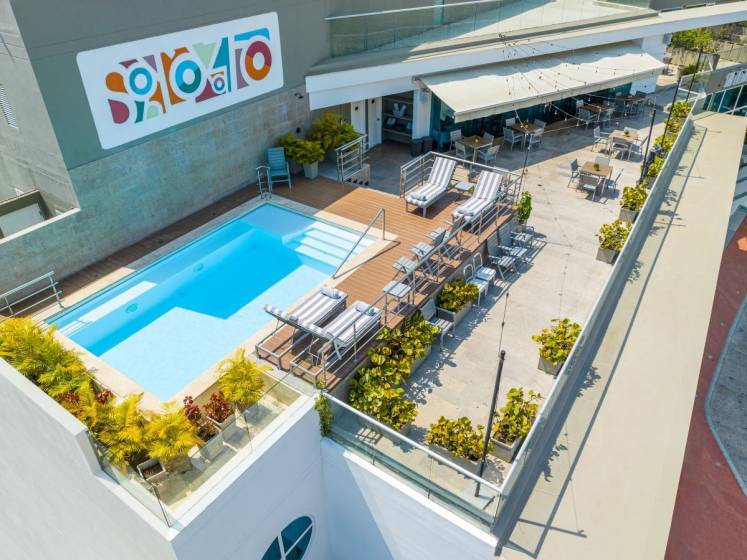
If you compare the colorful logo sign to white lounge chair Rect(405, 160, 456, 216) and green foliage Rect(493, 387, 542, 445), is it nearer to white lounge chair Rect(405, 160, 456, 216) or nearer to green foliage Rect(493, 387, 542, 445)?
white lounge chair Rect(405, 160, 456, 216)

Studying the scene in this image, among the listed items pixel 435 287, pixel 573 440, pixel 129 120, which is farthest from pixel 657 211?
pixel 129 120

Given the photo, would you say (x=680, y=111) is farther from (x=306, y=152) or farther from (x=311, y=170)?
(x=306, y=152)

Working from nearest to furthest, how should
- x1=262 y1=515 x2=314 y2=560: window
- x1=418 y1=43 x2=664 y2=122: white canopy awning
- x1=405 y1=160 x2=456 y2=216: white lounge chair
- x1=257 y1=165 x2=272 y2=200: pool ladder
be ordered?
x1=262 y1=515 x2=314 y2=560: window, x1=405 y1=160 x2=456 y2=216: white lounge chair, x1=257 y1=165 x2=272 y2=200: pool ladder, x1=418 y1=43 x2=664 y2=122: white canopy awning

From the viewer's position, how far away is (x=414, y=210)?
17172 millimetres

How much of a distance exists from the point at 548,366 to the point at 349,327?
14.9 ft

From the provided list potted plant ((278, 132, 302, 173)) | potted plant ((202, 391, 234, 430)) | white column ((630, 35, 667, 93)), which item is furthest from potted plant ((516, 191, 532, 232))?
white column ((630, 35, 667, 93))

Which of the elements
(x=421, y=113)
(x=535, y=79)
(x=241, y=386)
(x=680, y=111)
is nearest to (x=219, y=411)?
(x=241, y=386)

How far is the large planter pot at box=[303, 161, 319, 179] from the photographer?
1911 cm

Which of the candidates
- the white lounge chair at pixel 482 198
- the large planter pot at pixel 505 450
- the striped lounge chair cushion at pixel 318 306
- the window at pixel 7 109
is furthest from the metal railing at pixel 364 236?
the window at pixel 7 109

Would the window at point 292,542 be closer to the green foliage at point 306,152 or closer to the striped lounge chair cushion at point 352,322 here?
the striped lounge chair cushion at point 352,322

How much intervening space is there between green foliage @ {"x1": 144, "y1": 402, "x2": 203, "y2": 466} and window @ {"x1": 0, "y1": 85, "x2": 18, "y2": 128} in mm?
9698

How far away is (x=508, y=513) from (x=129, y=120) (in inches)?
513

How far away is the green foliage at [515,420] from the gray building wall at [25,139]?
38.7ft

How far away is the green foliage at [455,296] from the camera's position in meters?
13.6
